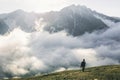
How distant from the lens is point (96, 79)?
7038cm

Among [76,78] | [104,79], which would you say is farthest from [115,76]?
[76,78]

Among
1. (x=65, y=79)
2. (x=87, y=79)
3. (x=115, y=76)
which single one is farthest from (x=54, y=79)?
(x=115, y=76)

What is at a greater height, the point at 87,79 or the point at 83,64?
the point at 83,64

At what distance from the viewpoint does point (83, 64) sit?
279ft

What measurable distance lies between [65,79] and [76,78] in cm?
300

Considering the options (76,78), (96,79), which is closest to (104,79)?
(96,79)

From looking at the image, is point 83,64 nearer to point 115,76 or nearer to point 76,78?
point 76,78

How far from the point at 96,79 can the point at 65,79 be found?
10.5 metres

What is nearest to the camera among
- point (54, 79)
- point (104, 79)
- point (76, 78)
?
point (104, 79)

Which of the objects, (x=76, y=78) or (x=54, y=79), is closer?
(x=76, y=78)

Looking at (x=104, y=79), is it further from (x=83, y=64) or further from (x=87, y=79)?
(x=83, y=64)

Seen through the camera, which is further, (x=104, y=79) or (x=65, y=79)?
(x=65, y=79)

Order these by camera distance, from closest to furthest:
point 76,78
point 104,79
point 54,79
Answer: point 104,79 → point 76,78 → point 54,79

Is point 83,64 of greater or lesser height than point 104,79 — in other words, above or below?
above
